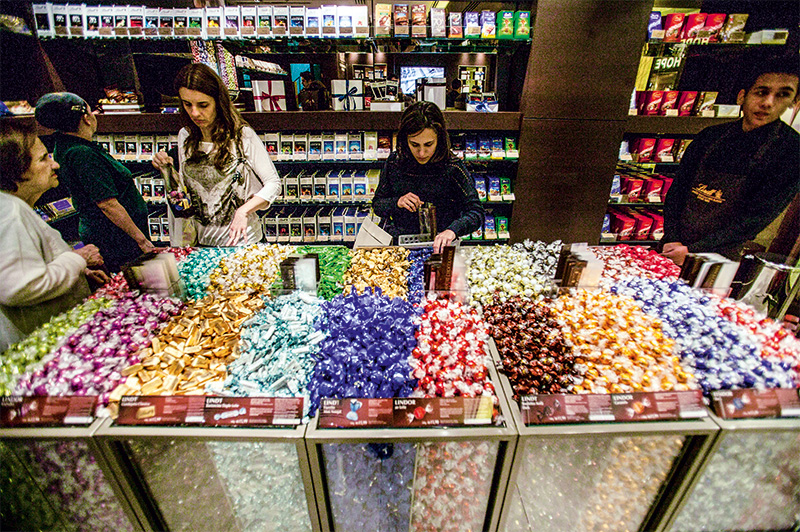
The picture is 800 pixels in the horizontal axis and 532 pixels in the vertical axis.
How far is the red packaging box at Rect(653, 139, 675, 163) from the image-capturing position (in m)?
3.31

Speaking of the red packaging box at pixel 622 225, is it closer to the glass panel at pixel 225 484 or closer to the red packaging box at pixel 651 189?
the red packaging box at pixel 651 189

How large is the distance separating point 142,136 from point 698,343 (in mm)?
4192

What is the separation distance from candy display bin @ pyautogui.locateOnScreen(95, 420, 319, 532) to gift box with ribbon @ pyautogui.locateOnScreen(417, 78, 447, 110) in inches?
114

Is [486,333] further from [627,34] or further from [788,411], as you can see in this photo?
[627,34]

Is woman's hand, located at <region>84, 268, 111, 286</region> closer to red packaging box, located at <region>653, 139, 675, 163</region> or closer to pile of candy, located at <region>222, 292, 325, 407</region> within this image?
pile of candy, located at <region>222, 292, 325, 407</region>

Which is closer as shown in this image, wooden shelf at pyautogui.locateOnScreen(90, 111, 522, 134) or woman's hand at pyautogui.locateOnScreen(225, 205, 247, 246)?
woman's hand at pyautogui.locateOnScreen(225, 205, 247, 246)

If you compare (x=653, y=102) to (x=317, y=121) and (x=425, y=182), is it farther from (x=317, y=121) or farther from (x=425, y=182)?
(x=317, y=121)

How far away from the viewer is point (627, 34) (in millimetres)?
2896

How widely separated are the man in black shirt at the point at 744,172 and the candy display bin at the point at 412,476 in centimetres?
163

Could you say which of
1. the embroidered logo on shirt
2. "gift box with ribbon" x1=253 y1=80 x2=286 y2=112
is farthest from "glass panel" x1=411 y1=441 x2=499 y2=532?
"gift box with ribbon" x1=253 y1=80 x2=286 y2=112

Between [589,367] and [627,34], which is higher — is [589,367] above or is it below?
below

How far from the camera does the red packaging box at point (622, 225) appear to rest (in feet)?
11.8

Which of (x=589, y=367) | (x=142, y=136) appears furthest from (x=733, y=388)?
(x=142, y=136)

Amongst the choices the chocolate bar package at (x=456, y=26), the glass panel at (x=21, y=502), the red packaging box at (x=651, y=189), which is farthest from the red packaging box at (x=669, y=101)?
the glass panel at (x=21, y=502)
